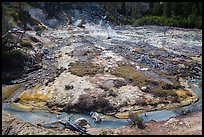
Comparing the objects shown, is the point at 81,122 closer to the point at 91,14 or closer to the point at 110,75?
the point at 110,75

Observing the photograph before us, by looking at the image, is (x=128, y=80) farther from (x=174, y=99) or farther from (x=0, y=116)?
(x=0, y=116)

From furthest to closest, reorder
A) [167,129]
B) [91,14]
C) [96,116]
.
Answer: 1. [91,14]
2. [96,116]
3. [167,129]

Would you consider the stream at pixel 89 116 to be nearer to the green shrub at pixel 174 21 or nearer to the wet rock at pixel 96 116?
the wet rock at pixel 96 116

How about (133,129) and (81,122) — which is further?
(81,122)

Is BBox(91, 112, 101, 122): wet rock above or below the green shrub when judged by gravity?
above

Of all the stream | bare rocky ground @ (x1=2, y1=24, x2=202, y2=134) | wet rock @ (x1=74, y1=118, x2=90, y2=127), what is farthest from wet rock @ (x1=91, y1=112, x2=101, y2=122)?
bare rocky ground @ (x1=2, y1=24, x2=202, y2=134)

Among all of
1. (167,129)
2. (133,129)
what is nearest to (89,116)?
(133,129)

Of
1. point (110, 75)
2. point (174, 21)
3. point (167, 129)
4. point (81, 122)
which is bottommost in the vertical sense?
point (174, 21)

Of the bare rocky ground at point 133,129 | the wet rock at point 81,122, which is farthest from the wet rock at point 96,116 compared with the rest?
the bare rocky ground at point 133,129

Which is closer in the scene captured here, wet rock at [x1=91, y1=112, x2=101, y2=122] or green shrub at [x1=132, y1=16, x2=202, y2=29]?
wet rock at [x1=91, y1=112, x2=101, y2=122]

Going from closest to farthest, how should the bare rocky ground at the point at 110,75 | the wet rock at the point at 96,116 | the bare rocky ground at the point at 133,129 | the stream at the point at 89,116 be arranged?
the bare rocky ground at the point at 133,129
the stream at the point at 89,116
the wet rock at the point at 96,116
the bare rocky ground at the point at 110,75

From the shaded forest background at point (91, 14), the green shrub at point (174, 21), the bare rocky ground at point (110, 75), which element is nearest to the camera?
the bare rocky ground at point (110, 75)

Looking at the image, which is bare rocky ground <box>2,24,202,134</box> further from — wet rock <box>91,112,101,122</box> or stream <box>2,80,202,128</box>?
wet rock <box>91,112,101,122</box>

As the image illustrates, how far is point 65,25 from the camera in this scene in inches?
2650
